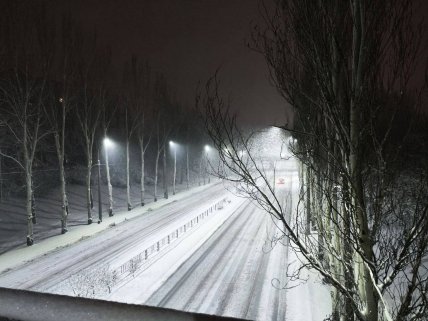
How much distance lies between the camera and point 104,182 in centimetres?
4725

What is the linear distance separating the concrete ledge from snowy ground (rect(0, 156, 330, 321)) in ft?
29.0

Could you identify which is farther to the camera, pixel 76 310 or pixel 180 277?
pixel 180 277

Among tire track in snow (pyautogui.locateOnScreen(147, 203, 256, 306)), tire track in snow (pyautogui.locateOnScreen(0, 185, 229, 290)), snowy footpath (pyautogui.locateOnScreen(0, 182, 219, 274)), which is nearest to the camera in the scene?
tire track in snow (pyautogui.locateOnScreen(147, 203, 256, 306))

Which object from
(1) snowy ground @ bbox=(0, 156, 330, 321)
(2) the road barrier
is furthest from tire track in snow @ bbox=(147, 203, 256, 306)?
(2) the road barrier

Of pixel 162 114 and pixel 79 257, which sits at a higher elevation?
pixel 162 114

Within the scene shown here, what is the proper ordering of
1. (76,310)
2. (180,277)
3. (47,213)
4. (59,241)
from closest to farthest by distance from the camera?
(76,310), (180,277), (59,241), (47,213)

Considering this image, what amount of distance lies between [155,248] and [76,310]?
21.5 m

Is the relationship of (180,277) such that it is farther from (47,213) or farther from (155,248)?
(47,213)

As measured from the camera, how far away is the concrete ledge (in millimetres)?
1718

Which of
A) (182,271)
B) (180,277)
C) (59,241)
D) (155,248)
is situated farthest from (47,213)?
(180,277)

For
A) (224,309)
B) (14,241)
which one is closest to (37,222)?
(14,241)

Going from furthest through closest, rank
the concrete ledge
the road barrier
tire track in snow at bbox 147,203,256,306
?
the road barrier, tire track in snow at bbox 147,203,256,306, the concrete ledge

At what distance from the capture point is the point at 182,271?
18.2 meters

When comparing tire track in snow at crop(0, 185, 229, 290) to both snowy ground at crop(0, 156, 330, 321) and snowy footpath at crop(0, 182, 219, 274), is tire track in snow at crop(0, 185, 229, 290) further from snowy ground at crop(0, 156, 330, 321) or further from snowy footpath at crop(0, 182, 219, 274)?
snowy footpath at crop(0, 182, 219, 274)
